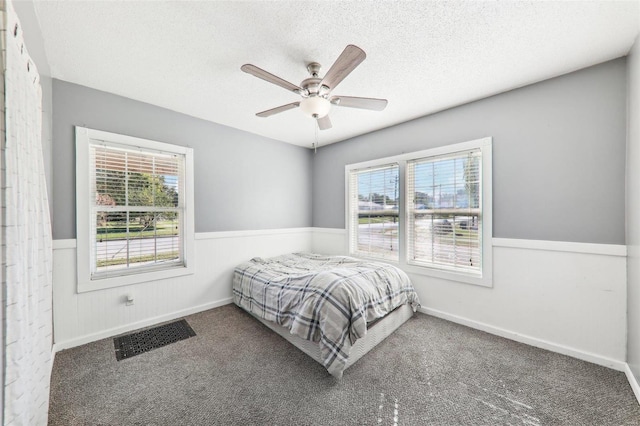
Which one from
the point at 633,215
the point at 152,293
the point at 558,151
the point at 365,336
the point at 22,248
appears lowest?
the point at 365,336

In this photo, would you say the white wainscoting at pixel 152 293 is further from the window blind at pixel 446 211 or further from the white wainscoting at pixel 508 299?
the window blind at pixel 446 211

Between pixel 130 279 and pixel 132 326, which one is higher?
pixel 130 279

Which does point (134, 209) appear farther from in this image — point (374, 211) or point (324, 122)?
point (374, 211)

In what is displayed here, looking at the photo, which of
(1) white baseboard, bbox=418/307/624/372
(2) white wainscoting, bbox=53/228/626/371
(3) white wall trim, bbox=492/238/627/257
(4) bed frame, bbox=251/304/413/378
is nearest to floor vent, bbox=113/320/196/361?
(2) white wainscoting, bbox=53/228/626/371

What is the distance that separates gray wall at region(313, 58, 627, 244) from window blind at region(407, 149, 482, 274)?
0.69 feet

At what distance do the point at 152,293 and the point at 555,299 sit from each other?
4.23 m

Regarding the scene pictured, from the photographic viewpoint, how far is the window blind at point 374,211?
11.8 feet

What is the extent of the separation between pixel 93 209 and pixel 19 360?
1968 mm

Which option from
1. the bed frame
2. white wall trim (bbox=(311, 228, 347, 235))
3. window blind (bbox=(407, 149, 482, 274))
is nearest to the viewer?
the bed frame

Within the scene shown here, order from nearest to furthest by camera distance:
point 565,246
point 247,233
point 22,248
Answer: point 22,248 < point 565,246 < point 247,233

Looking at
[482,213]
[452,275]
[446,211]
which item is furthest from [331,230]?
[482,213]

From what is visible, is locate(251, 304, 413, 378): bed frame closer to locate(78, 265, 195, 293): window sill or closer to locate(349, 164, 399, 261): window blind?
locate(349, 164, 399, 261): window blind

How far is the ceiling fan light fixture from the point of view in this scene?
1.99m

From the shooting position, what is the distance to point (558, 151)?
90.0 inches
